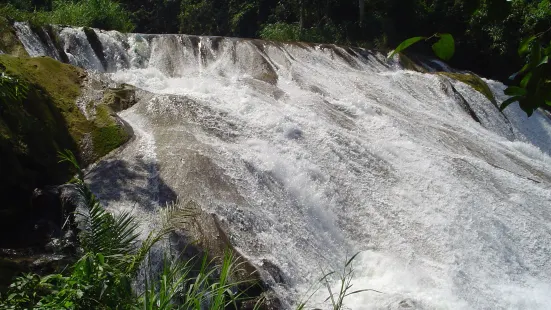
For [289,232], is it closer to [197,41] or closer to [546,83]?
[546,83]

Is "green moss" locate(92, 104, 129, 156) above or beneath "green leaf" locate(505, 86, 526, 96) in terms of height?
beneath

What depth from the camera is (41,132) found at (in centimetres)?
788

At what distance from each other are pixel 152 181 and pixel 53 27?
267 inches

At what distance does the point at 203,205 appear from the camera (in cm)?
721

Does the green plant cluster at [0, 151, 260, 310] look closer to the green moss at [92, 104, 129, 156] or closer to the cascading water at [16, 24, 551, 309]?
the cascading water at [16, 24, 551, 309]

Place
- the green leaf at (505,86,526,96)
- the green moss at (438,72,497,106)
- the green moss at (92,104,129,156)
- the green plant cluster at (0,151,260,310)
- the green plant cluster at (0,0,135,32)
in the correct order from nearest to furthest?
the green leaf at (505,86,526,96) → the green plant cluster at (0,151,260,310) → the green moss at (92,104,129,156) → the green moss at (438,72,497,106) → the green plant cluster at (0,0,135,32)

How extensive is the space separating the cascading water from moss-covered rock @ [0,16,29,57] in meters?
0.45

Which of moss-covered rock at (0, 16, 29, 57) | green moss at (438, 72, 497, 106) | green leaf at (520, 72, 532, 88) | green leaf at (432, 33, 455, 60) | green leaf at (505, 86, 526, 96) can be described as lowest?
green moss at (438, 72, 497, 106)

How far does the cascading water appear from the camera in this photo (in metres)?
7.26

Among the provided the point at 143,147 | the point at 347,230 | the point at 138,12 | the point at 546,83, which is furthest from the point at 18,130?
the point at 138,12

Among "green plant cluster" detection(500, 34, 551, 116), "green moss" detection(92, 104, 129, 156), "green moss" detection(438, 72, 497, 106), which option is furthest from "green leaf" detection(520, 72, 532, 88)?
"green moss" detection(438, 72, 497, 106)

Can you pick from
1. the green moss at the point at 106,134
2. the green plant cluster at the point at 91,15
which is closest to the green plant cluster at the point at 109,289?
the green moss at the point at 106,134

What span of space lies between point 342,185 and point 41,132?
12.3 ft

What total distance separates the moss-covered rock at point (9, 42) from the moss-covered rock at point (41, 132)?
1.74 metres
